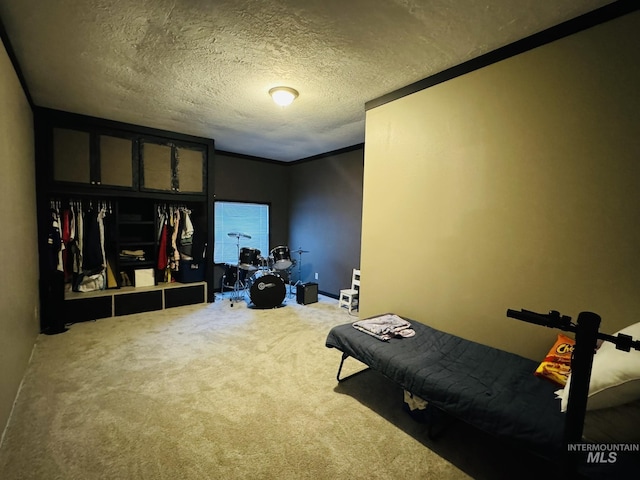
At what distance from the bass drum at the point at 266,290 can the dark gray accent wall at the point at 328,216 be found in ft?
3.90

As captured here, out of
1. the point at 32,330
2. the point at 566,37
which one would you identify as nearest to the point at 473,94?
the point at 566,37

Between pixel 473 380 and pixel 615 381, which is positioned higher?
pixel 615 381

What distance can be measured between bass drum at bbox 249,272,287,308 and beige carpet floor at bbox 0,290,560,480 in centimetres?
126

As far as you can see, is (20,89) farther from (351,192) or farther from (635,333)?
(635,333)

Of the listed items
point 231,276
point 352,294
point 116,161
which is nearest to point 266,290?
point 231,276

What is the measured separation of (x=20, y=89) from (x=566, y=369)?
15.7ft

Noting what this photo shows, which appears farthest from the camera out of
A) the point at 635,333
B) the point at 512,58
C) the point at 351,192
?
the point at 351,192

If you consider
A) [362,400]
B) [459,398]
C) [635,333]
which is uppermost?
[635,333]

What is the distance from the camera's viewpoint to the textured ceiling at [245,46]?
5.84ft

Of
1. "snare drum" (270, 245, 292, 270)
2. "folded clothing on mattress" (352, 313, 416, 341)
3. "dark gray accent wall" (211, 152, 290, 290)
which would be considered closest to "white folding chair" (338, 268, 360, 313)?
"snare drum" (270, 245, 292, 270)

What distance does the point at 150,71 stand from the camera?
8.36 ft

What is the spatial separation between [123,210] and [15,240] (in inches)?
88.4

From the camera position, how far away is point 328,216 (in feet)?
18.0

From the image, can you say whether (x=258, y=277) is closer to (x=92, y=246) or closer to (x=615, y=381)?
(x=92, y=246)
